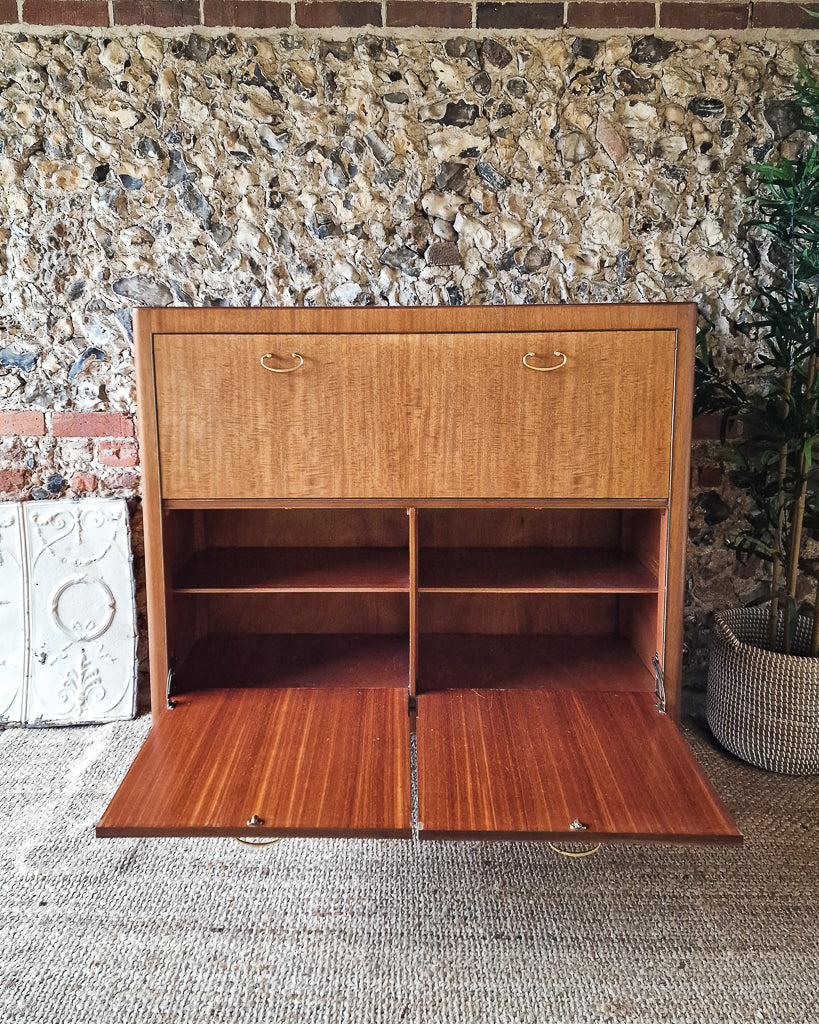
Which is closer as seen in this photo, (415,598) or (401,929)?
(401,929)

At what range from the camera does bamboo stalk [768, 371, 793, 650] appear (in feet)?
7.27

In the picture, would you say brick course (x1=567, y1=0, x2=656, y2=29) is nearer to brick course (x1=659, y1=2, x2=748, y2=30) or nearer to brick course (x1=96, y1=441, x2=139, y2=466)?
brick course (x1=659, y1=2, x2=748, y2=30)

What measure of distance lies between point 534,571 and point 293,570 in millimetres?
717

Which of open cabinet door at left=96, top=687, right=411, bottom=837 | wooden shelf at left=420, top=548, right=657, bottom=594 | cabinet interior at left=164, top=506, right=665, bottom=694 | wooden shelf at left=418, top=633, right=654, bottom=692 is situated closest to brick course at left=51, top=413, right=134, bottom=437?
cabinet interior at left=164, top=506, right=665, bottom=694

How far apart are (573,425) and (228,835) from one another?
1.26 m

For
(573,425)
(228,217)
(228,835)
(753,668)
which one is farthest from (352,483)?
(753,668)

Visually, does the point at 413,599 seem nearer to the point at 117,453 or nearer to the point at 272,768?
the point at 272,768

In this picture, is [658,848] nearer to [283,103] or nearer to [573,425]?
[573,425]

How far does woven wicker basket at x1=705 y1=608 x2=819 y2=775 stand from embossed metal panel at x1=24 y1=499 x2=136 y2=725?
203 centimetres

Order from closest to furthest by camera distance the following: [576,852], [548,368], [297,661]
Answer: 1. [548,368]
2. [576,852]
3. [297,661]

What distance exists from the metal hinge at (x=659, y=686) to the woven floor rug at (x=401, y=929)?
411mm

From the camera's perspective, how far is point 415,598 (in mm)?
1978

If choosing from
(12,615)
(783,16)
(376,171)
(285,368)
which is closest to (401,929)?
(285,368)

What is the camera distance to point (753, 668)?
2.24 m
